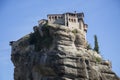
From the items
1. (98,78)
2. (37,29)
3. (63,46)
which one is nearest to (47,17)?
(37,29)

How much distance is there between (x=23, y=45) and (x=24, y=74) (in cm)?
659

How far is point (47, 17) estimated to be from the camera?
122 metres

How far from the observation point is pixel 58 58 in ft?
367

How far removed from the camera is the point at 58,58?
112 meters

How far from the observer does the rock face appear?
367 ft

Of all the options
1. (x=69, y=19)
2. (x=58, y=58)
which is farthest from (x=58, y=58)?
(x=69, y=19)

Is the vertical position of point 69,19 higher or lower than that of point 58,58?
higher

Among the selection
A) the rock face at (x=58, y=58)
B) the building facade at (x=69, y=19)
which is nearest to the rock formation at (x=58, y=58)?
the rock face at (x=58, y=58)

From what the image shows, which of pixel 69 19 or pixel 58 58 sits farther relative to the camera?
pixel 69 19

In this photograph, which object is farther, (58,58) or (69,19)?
(69,19)

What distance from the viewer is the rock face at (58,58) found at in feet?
367

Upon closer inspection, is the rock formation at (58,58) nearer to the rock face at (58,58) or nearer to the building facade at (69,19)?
the rock face at (58,58)

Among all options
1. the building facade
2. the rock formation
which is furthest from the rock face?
the building facade

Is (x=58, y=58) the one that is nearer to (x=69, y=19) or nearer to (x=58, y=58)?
(x=58, y=58)
